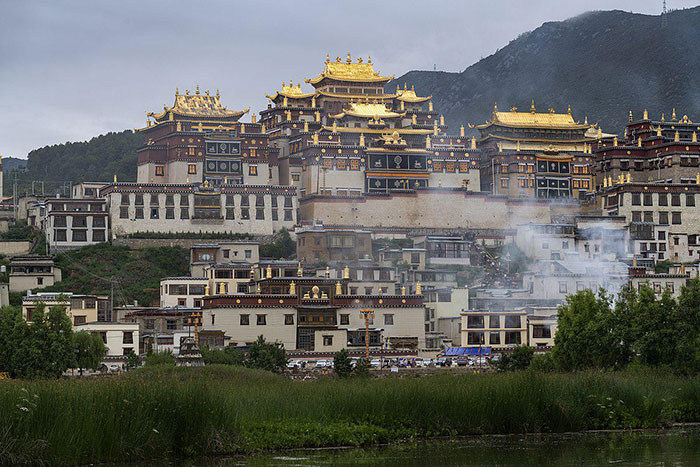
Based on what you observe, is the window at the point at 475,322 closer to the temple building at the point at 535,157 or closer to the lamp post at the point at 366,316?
the lamp post at the point at 366,316

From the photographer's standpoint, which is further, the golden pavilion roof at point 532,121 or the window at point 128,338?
the golden pavilion roof at point 532,121

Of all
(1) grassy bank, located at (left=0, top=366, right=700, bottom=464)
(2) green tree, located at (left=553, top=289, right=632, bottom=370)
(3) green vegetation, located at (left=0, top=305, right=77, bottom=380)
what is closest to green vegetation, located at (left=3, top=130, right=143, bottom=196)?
(3) green vegetation, located at (left=0, top=305, right=77, bottom=380)

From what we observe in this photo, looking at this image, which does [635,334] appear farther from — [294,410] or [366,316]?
[366,316]

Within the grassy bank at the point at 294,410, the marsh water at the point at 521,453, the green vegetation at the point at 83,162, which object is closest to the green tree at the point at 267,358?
the grassy bank at the point at 294,410

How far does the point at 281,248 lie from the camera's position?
97000 millimetres

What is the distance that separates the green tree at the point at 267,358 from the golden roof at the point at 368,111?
5054cm

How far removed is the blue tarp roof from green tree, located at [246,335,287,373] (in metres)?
13.7

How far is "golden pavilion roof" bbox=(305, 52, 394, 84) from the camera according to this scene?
393 ft

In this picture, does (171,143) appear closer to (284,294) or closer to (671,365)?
(284,294)

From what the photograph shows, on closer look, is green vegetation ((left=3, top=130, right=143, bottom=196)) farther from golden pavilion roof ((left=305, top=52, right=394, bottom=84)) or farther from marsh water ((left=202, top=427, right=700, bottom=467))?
marsh water ((left=202, top=427, right=700, bottom=467))

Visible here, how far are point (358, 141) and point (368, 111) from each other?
5311 millimetres

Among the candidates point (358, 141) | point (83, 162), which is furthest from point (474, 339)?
point (83, 162)

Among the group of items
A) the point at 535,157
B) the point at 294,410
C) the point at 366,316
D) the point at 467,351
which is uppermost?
the point at 535,157

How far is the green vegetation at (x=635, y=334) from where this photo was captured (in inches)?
1984
